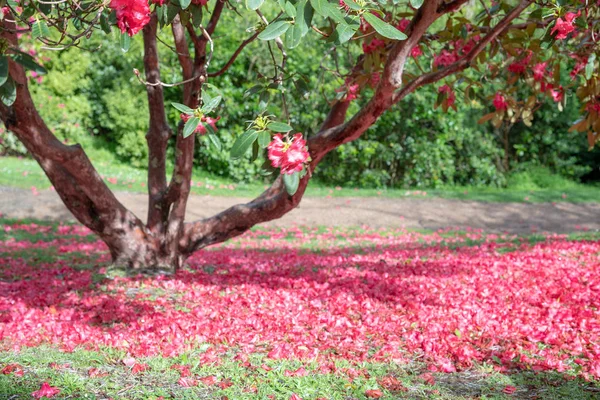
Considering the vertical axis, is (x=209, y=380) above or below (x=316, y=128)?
below

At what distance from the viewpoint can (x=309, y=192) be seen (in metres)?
12.9

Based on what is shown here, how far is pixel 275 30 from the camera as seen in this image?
7.48 feet

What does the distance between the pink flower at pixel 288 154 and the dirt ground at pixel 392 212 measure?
797 centimetres

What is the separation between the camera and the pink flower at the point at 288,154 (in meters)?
2.45

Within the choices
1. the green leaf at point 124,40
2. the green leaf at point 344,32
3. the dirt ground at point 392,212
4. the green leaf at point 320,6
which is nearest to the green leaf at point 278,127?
the green leaf at point 344,32

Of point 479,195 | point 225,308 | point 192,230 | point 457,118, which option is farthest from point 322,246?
point 457,118

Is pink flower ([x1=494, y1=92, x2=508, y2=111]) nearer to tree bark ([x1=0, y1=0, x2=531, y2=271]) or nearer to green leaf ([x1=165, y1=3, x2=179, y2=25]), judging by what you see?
tree bark ([x1=0, y1=0, x2=531, y2=271])

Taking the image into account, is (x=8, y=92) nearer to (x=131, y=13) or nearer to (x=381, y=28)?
(x=131, y=13)

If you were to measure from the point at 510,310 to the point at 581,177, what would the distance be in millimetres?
14106

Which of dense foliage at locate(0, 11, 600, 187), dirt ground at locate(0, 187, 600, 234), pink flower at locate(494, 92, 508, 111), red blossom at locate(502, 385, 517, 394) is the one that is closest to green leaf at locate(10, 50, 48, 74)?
red blossom at locate(502, 385, 517, 394)

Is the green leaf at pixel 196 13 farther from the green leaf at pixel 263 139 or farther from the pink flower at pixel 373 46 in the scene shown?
the pink flower at pixel 373 46

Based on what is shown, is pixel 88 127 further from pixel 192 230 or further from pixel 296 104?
pixel 192 230

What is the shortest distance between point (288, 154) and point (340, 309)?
7.09ft

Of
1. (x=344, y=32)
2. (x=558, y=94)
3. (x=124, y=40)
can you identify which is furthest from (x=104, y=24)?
(x=558, y=94)
